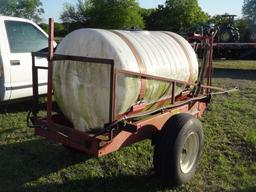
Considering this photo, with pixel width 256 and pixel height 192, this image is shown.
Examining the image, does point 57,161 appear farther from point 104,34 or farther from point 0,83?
point 0,83

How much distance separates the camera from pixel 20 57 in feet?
22.6

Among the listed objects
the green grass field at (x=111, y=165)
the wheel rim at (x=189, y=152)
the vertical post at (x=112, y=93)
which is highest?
the vertical post at (x=112, y=93)

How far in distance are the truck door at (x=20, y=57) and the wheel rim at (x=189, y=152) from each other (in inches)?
133

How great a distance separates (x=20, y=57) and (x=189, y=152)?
11.6 feet

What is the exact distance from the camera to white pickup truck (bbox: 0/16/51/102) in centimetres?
673

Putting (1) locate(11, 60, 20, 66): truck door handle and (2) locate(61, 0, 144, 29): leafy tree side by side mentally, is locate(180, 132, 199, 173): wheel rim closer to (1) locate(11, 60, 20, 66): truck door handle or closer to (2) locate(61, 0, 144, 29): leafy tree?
(1) locate(11, 60, 20, 66): truck door handle

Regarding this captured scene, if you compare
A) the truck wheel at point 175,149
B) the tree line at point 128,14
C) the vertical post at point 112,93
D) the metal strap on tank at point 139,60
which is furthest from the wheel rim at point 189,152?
the tree line at point 128,14

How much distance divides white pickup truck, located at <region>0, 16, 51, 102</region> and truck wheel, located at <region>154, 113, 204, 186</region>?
10.9 ft

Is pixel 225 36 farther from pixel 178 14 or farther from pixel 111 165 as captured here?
pixel 178 14

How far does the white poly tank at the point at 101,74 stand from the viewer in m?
4.12

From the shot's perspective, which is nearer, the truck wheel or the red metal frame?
the red metal frame

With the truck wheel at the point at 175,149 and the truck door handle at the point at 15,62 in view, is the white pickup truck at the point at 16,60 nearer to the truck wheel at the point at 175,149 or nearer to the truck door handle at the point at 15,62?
the truck door handle at the point at 15,62

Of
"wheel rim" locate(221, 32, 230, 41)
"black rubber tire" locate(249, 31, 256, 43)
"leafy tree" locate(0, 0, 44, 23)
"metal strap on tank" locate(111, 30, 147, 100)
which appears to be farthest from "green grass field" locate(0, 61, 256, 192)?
"leafy tree" locate(0, 0, 44, 23)

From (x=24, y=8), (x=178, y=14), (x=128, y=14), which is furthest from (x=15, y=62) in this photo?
(x=24, y=8)
